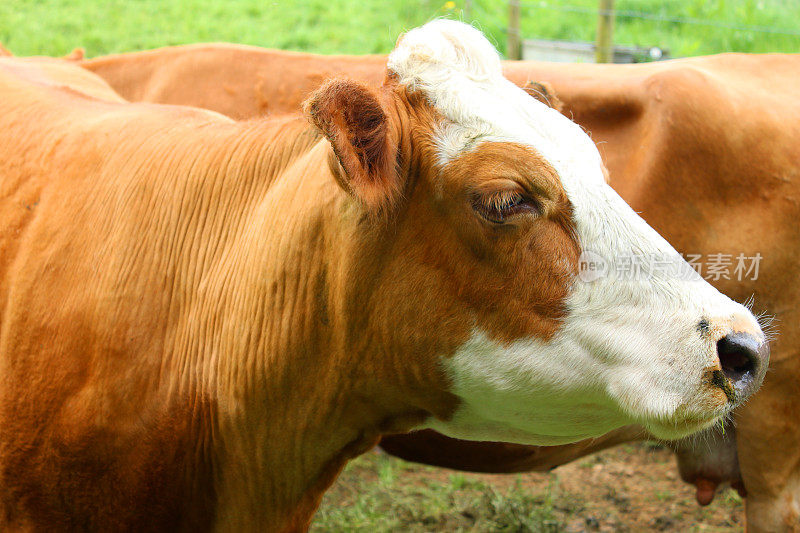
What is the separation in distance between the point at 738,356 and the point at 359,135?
4.11ft

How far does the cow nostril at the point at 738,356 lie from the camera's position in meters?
2.29

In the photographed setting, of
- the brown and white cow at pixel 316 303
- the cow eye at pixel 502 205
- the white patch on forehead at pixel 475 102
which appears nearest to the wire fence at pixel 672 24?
the white patch on forehead at pixel 475 102

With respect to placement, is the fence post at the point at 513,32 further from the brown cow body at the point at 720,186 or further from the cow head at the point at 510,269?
the cow head at the point at 510,269

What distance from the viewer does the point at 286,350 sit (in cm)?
266

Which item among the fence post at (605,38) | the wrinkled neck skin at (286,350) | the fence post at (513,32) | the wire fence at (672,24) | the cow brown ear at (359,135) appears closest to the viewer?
the cow brown ear at (359,135)

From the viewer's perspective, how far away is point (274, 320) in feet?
8.75

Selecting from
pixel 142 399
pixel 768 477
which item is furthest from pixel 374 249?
pixel 768 477

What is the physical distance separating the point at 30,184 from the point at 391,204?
5.02ft

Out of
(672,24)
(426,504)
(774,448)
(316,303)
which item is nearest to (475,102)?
(316,303)

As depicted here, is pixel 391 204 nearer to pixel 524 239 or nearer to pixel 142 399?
pixel 524 239

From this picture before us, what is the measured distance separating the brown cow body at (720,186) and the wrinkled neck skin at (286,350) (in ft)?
4.21

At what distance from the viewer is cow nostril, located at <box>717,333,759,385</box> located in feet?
7.50

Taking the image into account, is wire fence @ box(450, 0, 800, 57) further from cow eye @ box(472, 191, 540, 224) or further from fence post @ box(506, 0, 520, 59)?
cow eye @ box(472, 191, 540, 224)

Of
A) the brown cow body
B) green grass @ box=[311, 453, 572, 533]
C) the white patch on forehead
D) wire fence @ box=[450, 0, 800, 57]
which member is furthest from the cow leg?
wire fence @ box=[450, 0, 800, 57]
